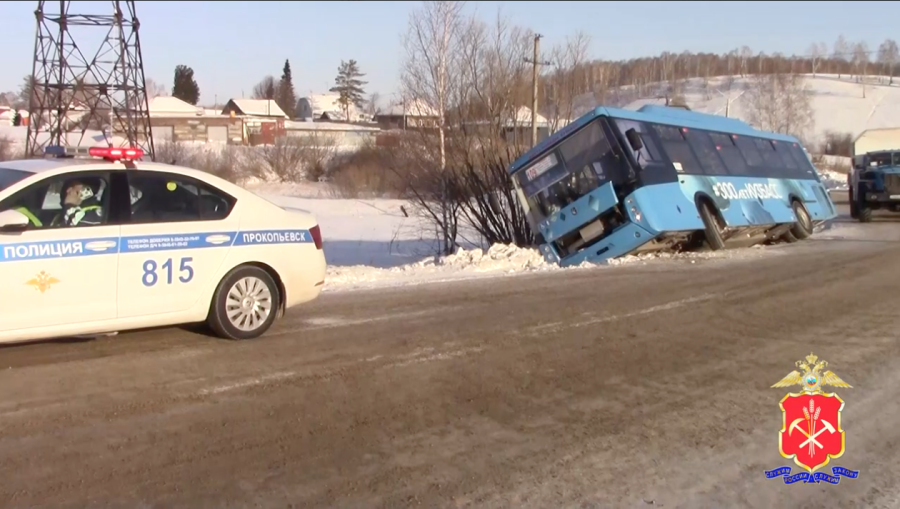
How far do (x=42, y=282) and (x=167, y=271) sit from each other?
3.44 feet

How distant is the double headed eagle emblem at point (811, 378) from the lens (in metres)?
6.73

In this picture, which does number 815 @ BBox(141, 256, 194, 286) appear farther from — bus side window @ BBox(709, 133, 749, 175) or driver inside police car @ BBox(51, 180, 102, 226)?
bus side window @ BBox(709, 133, 749, 175)

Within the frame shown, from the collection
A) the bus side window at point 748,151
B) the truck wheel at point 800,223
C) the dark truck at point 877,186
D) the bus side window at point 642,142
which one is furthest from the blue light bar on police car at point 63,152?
the dark truck at point 877,186

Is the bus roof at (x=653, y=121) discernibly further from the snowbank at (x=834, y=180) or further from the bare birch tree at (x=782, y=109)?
the bare birch tree at (x=782, y=109)

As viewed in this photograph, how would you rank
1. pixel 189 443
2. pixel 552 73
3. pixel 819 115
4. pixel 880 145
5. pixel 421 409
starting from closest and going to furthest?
pixel 189 443 → pixel 421 409 → pixel 552 73 → pixel 880 145 → pixel 819 115

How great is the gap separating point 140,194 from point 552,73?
66.2ft

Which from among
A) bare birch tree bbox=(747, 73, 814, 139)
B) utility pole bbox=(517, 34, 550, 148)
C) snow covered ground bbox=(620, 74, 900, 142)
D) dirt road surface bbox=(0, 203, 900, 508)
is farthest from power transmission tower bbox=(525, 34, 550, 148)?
snow covered ground bbox=(620, 74, 900, 142)

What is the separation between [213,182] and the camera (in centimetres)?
814

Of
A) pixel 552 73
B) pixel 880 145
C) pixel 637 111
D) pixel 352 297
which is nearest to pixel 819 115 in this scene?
pixel 880 145

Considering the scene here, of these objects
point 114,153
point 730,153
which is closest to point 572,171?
point 730,153

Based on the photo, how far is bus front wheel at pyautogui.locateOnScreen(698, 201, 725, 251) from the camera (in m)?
16.5

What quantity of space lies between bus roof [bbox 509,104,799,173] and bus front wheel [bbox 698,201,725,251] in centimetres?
184

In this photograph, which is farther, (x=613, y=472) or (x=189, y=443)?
(x=189, y=443)

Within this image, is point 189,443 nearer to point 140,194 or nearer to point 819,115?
point 140,194
